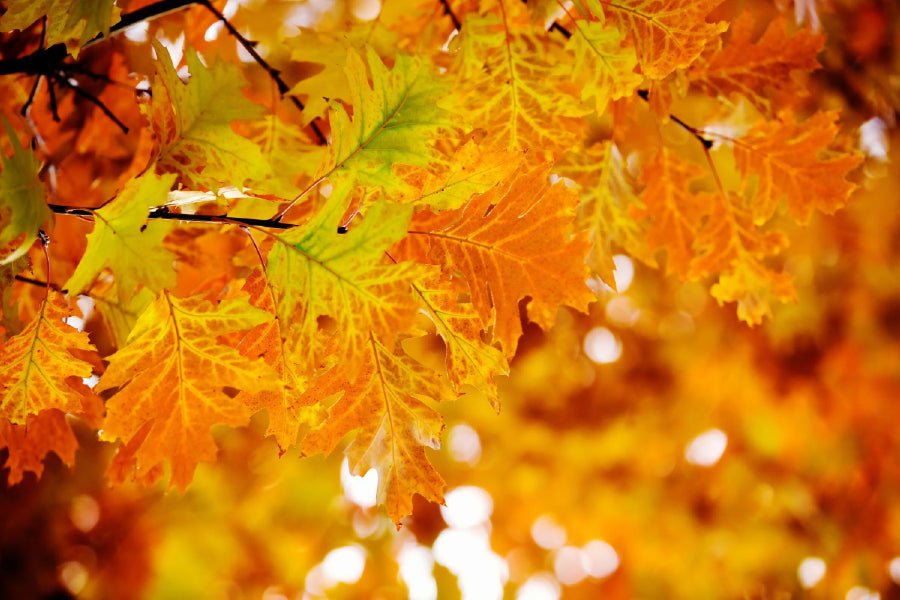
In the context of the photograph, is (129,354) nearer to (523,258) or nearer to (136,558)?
(523,258)

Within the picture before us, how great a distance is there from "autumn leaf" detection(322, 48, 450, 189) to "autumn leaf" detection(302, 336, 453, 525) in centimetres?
20

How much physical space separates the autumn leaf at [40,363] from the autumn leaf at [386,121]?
35 centimetres

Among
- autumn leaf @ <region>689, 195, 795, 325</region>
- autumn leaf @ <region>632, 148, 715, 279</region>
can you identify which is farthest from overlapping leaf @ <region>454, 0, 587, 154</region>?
autumn leaf @ <region>689, 195, 795, 325</region>

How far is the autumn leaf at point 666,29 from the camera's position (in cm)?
71

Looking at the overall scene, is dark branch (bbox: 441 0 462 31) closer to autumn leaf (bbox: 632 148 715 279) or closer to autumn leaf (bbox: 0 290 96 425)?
autumn leaf (bbox: 632 148 715 279)

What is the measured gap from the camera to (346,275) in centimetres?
62

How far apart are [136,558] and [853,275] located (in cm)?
467

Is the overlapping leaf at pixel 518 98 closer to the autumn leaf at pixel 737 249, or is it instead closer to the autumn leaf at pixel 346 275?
the autumn leaf at pixel 346 275

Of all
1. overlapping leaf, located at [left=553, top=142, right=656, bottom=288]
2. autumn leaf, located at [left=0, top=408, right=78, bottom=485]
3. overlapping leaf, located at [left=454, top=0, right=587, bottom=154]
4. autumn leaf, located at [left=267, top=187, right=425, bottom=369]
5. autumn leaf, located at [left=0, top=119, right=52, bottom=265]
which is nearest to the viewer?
autumn leaf, located at [left=0, top=119, right=52, bottom=265]

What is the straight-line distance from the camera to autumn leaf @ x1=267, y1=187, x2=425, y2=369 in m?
0.60

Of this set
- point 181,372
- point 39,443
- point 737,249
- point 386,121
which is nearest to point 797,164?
point 737,249

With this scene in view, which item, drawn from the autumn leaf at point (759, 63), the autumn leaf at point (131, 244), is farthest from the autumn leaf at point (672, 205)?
the autumn leaf at point (131, 244)

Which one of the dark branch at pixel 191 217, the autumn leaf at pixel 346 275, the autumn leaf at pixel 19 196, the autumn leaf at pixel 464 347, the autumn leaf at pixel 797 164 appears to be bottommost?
the autumn leaf at pixel 797 164

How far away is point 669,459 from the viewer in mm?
4332
